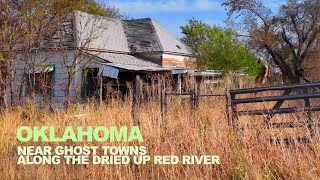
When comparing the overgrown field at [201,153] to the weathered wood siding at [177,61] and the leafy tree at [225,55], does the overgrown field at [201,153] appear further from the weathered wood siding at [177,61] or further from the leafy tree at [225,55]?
the leafy tree at [225,55]

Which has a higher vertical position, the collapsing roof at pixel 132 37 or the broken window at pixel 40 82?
the collapsing roof at pixel 132 37

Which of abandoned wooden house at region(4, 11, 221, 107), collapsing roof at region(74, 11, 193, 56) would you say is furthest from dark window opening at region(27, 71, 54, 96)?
collapsing roof at region(74, 11, 193, 56)

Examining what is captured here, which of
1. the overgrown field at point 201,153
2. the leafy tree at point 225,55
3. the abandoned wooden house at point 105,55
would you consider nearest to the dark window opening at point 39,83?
the abandoned wooden house at point 105,55

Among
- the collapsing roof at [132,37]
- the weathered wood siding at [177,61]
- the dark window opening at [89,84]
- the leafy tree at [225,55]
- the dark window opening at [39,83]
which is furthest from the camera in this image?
the leafy tree at [225,55]

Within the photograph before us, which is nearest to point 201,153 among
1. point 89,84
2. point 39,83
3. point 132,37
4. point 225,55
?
point 39,83

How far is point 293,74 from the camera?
30.4m

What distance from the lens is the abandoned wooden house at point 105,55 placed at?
16.9 m

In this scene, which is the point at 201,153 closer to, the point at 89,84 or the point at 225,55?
the point at 89,84

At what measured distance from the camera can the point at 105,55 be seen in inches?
814

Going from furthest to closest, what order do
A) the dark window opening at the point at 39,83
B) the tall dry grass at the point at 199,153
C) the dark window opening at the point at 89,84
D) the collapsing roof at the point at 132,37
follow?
the collapsing roof at the point at 132,37, the dark window opening at the point at 89,84, the dark window opening at the point at 39,83, the tall dry grass at the point at 199,153

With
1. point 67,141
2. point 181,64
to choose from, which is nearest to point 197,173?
point 67,141

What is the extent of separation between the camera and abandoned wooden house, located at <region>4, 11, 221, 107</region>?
55.4 feet

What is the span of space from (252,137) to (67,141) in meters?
2.80

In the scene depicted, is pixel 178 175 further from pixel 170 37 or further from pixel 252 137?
pixel 170 37
